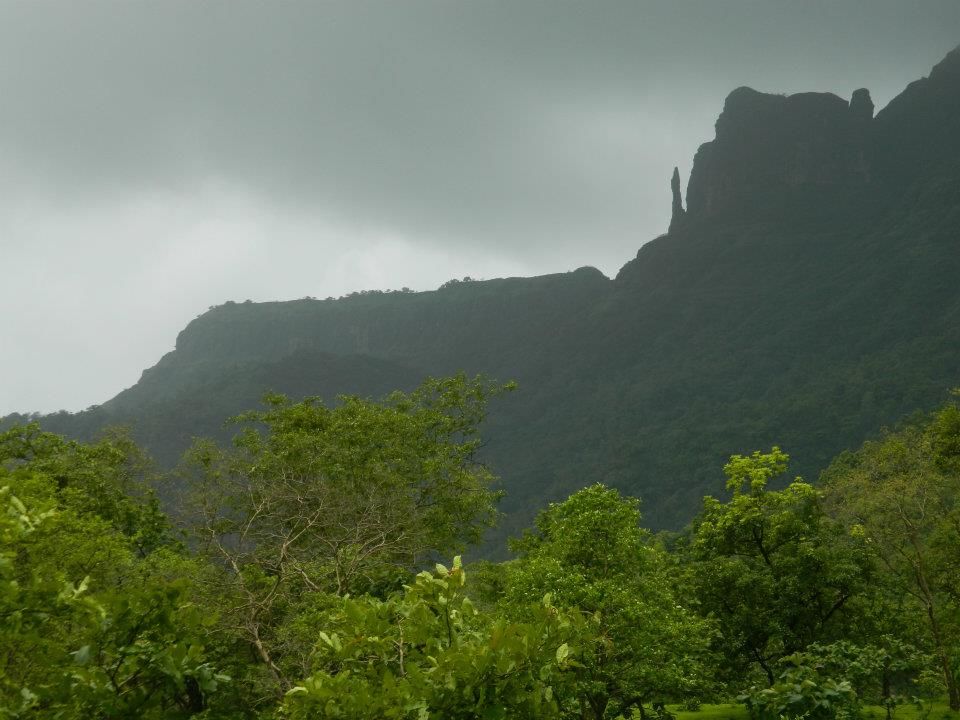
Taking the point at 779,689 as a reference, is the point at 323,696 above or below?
above

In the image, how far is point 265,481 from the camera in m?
25.2

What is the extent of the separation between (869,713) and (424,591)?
19.4 metres

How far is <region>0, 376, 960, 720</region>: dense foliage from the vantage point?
494 centimetres

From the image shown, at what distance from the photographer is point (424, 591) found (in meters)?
4.73

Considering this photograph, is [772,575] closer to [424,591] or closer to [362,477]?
[362,477]

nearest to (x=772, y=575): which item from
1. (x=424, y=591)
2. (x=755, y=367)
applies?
(x=424, y=591)

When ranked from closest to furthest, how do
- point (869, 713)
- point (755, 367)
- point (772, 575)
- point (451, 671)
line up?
point (451, 671)
point (772, 575)
point (869, 713)
point (755, 367)

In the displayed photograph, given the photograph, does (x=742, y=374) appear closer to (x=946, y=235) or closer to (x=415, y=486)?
(x=946, y=235)

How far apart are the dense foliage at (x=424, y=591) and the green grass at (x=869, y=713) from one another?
1.81ft

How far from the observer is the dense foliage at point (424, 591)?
195 inches

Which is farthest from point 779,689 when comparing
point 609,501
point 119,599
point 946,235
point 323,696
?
point 946,235

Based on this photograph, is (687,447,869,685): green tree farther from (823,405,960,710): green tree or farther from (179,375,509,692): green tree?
(179,375,509,692): green tree

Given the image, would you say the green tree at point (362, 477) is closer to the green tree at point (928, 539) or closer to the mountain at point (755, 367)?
the green tree at point (928, 539)

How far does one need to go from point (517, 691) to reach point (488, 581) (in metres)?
22.4
